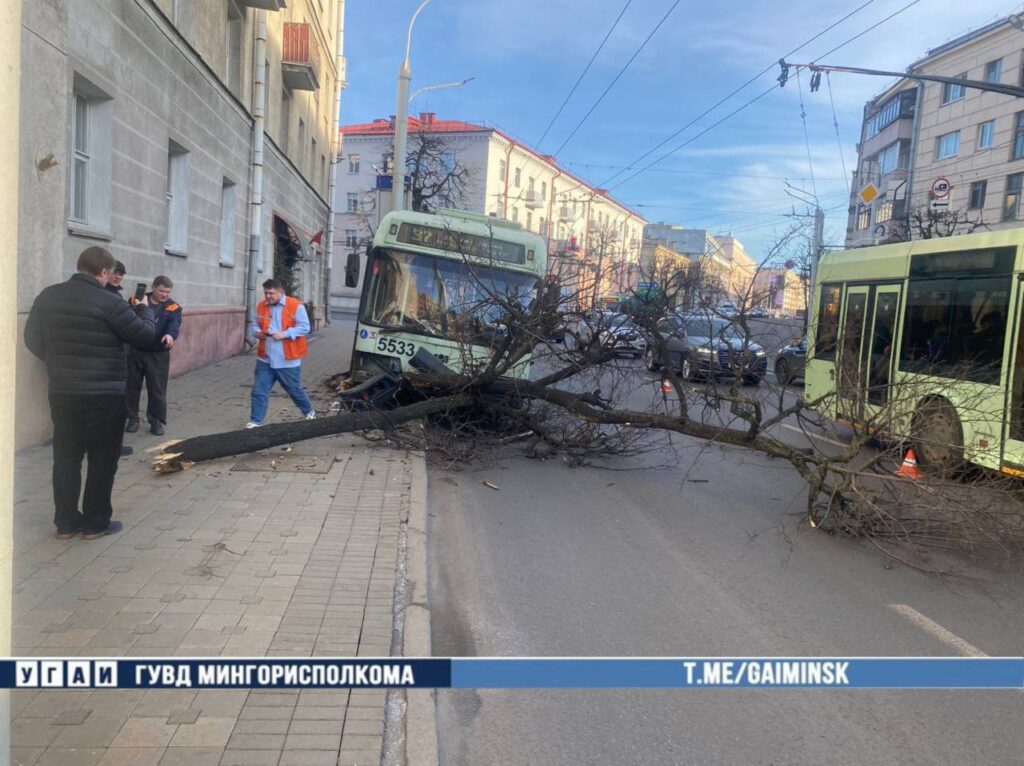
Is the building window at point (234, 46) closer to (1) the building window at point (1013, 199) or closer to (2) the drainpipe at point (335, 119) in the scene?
(2) the drainpipe at point (335, 119)

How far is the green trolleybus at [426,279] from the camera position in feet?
34.1

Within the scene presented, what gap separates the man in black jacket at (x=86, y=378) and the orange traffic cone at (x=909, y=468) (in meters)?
5.89

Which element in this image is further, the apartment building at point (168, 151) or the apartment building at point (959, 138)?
the apartment building at point (959, 138)

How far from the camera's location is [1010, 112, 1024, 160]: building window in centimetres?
3819

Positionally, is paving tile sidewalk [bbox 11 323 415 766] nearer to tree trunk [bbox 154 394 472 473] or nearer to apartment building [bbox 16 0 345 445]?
tree trunk [bbox 154 394 472 473]

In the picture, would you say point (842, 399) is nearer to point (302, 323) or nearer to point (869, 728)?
point (869, 728)

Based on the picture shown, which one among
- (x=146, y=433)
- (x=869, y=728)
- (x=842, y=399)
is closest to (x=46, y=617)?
(x=869, y=728)

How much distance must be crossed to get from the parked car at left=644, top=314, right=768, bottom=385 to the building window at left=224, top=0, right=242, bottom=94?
11.4m

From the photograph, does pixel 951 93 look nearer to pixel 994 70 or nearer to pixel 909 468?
pixel 994 70

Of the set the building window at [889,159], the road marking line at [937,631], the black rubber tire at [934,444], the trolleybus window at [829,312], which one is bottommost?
the road marking line at [937,631]

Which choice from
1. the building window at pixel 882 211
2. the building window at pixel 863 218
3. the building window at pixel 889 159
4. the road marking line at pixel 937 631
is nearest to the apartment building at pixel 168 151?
the road marking line at pixel 937 631

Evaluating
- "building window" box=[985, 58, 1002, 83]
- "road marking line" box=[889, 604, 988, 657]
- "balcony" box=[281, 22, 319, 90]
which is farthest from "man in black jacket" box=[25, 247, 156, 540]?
"building window" box=[985, 58, 1002, 83]

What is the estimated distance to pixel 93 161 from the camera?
31.8ft

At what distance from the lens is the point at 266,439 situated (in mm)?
8039
